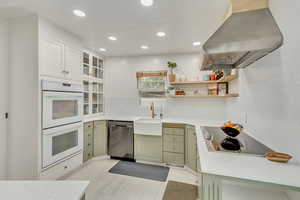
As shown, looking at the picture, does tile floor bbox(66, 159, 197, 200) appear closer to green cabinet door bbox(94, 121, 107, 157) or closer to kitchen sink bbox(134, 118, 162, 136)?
green cabinet door bbox(94, 121, 107, 157)

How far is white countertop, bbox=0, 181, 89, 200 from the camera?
2.06 ft

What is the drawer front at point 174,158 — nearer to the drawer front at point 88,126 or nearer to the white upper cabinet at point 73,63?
the drawer front at point 88,126

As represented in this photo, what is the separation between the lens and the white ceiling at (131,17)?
1.58 metres

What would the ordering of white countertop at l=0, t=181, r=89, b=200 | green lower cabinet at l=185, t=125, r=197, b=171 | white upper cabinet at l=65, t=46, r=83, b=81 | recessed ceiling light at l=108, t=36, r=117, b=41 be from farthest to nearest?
recessed ceiling light at l=108, t=36, r=117, b=41 < green lower cabinet at l=185, t=125, r=197, b=171 < white upper cabinet at l=65, t=46, r=83, b=81 < white countertop at l=0, t=181, r=89, b=200

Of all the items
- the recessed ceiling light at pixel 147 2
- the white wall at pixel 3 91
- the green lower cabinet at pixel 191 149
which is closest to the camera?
the recessed ceiling light at pixel 147 2

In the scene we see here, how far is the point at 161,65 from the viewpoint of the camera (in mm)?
3404

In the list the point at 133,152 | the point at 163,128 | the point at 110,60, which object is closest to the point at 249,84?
the point at 163,128

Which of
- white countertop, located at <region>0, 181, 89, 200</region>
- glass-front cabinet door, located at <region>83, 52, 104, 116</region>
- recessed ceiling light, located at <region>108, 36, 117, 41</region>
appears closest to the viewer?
white countertop, located at <region>0, 181, 89, 200</region>

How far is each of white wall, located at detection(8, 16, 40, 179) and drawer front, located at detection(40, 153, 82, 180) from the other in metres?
0.14

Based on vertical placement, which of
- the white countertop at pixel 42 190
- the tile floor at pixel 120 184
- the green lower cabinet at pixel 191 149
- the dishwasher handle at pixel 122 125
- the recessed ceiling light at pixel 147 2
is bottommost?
the tile floor at pixel 120 184

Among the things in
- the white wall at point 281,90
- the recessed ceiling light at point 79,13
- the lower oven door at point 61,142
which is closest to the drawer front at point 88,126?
the lower oven door at point 61,142

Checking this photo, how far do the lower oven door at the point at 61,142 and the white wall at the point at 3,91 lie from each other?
570 mm

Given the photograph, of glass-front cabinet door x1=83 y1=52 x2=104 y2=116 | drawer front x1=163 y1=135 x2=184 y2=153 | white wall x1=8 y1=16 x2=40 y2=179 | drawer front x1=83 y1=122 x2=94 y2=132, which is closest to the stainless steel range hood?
drawer front x1=163 y1=135 x2=184 y2=153

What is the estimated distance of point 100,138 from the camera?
299 centimetres
